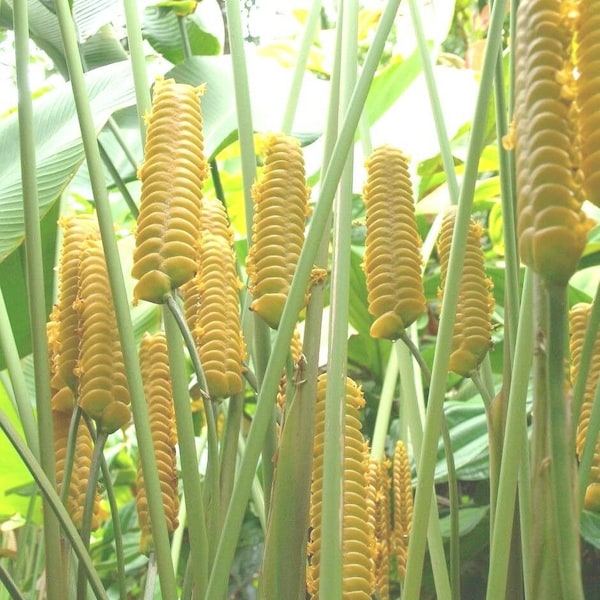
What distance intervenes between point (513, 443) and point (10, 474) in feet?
2.14

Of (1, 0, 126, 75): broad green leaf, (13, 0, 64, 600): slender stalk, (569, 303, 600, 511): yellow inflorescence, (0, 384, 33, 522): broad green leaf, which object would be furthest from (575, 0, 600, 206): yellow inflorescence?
(0, 384, 33, 522): broad green leaf

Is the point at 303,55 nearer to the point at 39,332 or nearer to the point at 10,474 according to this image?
the point at 39,332

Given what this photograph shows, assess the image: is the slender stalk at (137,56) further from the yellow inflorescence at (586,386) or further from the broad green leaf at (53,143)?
the yellow inflorescence at (586,386)

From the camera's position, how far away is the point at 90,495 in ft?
1.04

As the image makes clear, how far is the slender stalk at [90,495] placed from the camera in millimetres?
317

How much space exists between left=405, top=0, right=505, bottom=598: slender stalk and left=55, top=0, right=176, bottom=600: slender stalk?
0.09 meters

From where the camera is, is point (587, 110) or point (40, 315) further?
point (40, 315)

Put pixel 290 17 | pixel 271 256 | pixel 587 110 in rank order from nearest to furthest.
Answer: pixel 587 110
pixel 271 256
pixel 290 17

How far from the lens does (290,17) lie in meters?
1.39

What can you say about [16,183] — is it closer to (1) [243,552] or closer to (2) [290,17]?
(1) [243,552]

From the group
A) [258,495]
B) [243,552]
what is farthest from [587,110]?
[243,552]

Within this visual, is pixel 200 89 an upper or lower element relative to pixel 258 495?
upper

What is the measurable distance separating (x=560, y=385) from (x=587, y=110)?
68 mm

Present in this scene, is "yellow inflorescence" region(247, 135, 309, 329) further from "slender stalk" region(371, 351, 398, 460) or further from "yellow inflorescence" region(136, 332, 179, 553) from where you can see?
"slender stalk" region(371, 351, 398, 460)
